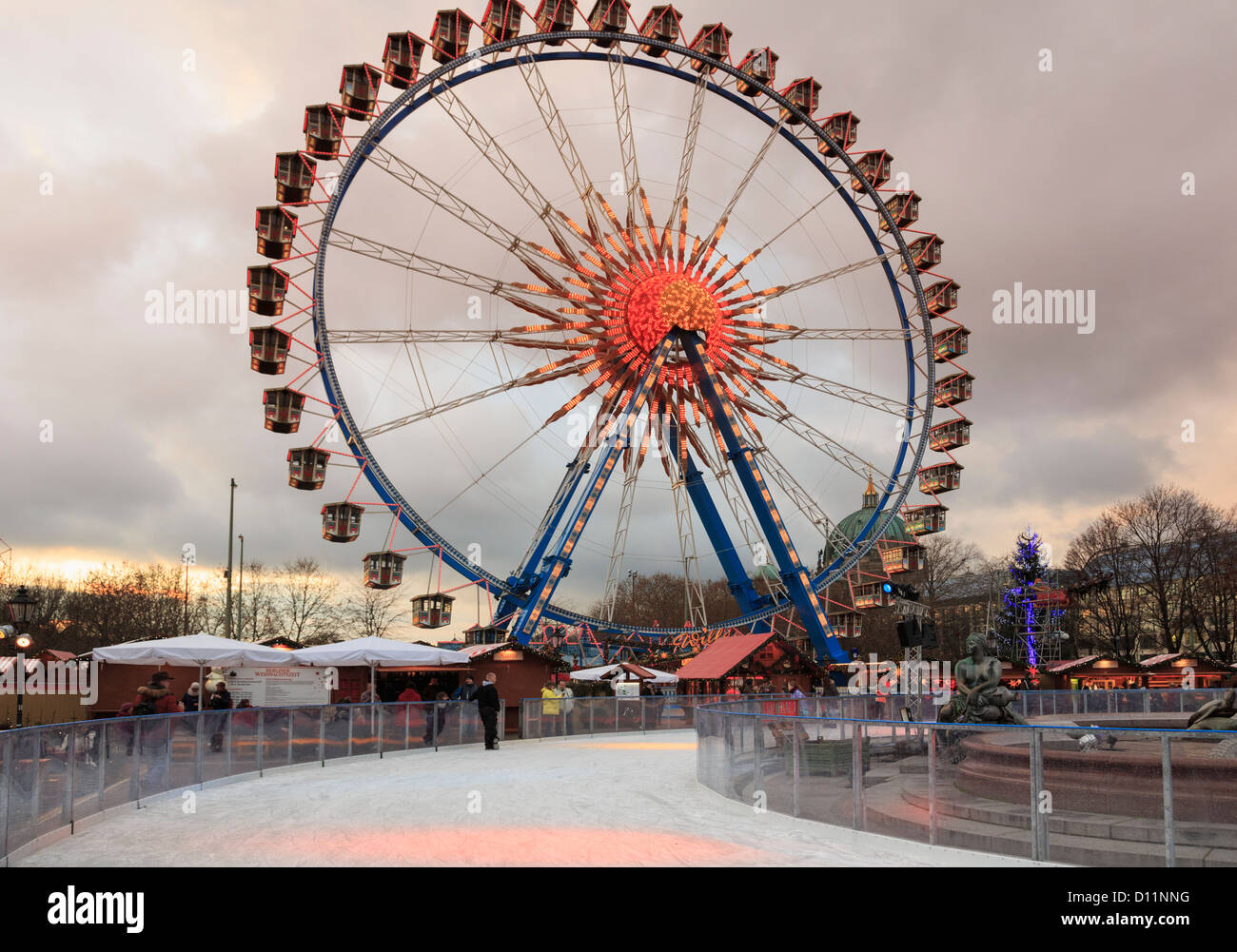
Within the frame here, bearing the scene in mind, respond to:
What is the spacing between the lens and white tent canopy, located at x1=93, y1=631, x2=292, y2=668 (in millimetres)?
22219

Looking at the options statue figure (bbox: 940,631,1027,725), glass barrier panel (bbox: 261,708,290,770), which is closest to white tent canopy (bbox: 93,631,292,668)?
glass barrier panel (bbox: 261,708,290,770)

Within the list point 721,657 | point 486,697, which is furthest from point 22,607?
point 721,657

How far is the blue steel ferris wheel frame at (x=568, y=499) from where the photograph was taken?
1167 inches

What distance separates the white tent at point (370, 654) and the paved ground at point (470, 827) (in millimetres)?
6896

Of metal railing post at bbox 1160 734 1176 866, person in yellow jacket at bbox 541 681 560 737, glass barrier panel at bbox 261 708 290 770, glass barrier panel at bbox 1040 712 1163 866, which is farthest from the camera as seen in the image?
person in yellow jacket at bbox 541 681 560 737

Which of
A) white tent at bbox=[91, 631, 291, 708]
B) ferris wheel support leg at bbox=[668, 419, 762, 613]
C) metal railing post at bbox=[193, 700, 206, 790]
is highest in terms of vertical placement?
ferris wheel support leg at bbox=[668, 419, 762, 613]

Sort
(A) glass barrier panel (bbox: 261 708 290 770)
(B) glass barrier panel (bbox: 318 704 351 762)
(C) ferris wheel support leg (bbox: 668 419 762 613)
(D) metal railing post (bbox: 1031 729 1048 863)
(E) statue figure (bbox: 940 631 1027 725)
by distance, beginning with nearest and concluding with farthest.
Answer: (D) metal railing post (bbox: 1031 729 1048 863) < (E) statue figure (bbox: 940 631 1027 725) < (A) glass barrier panel (bbox: 261 708 290 770) < (B) glass barrier panel (bbox: 318 704 351 762) < (C) ferris wheel support leg (bbox: 668 419 762 613)

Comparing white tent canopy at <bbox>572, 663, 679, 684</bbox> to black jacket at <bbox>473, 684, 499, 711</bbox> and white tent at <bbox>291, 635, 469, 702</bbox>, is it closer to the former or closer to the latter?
white tent at <bbox>291, 635, 469, 702</bbox>

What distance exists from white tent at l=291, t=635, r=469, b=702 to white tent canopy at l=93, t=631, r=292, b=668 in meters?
0.73

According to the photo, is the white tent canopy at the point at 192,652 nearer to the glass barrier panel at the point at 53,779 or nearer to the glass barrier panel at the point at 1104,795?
the glass barrier panel at the point at 53,779

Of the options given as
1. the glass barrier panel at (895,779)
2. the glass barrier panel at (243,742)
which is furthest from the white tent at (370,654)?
the glass barrier panel at (895,779)

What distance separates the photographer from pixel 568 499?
3453cm
